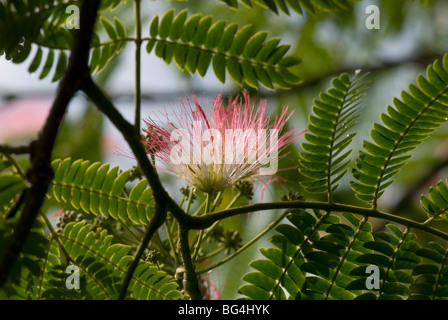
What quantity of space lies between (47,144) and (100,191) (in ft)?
1.42

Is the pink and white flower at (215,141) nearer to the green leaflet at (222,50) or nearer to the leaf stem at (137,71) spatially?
the green leaflet at (222,50)

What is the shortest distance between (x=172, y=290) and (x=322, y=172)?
0.41m

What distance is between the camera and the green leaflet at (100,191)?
4.01 ft

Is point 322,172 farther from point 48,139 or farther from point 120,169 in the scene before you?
point 48,139

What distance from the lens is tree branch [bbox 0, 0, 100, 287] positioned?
2.64 ft

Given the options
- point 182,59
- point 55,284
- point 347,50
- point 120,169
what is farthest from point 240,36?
point 347,50

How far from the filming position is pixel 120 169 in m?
1.27

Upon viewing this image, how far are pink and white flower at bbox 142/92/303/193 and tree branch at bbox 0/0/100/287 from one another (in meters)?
0.50

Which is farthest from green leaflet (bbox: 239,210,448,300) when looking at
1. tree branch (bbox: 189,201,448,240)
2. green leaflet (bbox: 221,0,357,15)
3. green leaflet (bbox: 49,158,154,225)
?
green leaflet (bbox: 221,0,357,15)

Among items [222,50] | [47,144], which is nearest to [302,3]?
[222,50]

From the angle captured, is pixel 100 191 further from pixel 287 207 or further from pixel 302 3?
pixel 302 3

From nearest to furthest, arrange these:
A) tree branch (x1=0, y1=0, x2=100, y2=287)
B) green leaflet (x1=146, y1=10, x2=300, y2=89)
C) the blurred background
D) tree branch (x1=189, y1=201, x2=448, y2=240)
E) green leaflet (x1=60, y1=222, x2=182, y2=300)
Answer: tree branch (x1=0, y1=0, x2=100, y2=287) → tree branch (x1=189, y1=201, x2=448, y2=240) → green leaflet (x1=60, y1=222, x2=182, y2=300) → green leaflet (x1=146, y1=10, x2=300, y2=89) → the blurred background

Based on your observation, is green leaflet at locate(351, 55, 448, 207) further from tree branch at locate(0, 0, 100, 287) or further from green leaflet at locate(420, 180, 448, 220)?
tree branch at locate(0, 0, 100, 287)

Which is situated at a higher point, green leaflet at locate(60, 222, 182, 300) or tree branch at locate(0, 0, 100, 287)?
tree branch at locate(0, 0, 100, 287)
